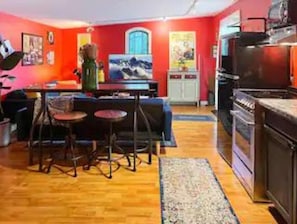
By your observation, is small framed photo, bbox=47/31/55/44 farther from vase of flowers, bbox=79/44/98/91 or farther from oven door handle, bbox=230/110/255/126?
oven door handle, bbox=230/110/255/126

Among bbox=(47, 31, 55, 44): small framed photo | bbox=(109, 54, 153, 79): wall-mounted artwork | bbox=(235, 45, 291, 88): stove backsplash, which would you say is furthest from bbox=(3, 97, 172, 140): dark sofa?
bbox=(109, 54, 153, 79): wall-mounted artwork

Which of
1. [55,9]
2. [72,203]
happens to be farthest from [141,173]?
[55,9]

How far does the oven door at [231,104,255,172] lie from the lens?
3438mm

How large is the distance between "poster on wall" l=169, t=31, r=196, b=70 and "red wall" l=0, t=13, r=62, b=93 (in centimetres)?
321

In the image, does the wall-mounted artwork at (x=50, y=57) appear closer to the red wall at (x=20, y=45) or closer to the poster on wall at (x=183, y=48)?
the red wall at (x=20, y=45)

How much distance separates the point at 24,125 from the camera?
5.23 meters

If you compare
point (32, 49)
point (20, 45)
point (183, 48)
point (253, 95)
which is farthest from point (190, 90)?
point (253, 95)

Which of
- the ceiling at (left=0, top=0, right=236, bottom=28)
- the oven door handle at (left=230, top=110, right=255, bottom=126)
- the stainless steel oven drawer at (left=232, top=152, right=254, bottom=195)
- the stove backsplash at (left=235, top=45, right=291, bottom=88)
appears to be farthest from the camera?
the ceiling at (left=0, top=0, right=236, bottom=28)

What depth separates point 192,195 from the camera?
3633mm

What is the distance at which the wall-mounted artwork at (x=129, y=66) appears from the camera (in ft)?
34.3

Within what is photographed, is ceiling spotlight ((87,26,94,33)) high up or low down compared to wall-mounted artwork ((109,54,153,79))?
up

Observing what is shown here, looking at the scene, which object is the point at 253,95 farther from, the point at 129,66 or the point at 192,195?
the point at 129,66

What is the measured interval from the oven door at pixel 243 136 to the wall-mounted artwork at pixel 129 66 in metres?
6.47

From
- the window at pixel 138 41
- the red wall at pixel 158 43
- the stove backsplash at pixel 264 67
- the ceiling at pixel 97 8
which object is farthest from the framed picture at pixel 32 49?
the stove backsplash at pixel 264 67
